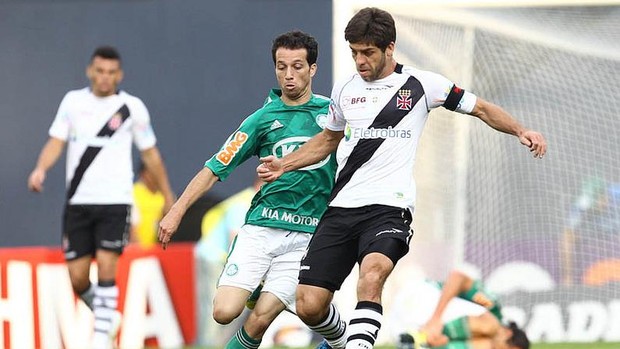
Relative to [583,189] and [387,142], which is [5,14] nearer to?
[583,189]

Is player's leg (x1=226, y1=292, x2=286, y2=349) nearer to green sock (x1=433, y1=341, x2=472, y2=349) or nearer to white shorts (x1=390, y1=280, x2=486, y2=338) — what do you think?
green sock (x1=433, y1=341, x2=472, y2=349)

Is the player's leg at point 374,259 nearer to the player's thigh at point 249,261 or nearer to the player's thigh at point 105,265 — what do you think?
the player's thigh at point 249,261

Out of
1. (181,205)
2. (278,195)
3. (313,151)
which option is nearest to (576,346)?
(278,195)

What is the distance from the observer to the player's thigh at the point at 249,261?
9.06m

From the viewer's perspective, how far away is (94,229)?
12211mm

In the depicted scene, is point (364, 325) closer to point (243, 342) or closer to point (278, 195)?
point (243, 342)

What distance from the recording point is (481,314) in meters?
10.9

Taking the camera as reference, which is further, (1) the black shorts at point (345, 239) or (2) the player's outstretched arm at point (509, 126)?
(1) the black shorts at point (345, 239)

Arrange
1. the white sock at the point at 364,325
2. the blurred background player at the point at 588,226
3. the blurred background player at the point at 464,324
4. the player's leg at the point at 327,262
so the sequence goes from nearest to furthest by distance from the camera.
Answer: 1. the white sock at the point at 364,325
2. the player's leg at the point at 327,262
3. the blurred background player at the point at 464,324
4. the blurred background player at the point at 588,226

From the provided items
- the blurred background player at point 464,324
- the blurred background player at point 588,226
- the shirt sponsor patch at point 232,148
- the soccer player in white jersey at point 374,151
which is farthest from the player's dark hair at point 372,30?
the blurred background player at point 588,226

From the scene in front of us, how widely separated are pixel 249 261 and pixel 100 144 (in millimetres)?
3500

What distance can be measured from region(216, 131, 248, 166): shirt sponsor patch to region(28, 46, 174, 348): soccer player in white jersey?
129 inches

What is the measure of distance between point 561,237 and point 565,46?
80.0 inches

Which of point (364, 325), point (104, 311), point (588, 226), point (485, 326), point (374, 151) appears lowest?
point (588, 226)
